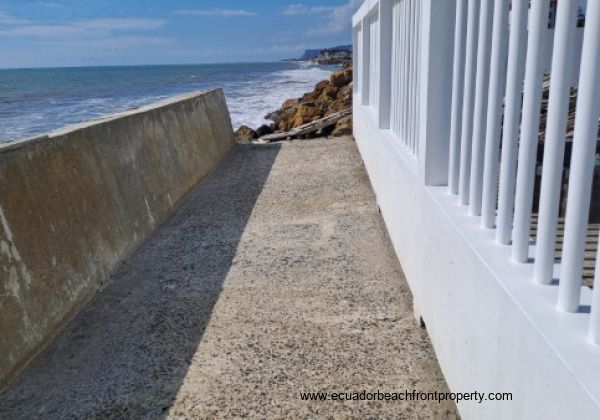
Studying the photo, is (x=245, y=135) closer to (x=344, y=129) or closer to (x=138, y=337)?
(x=344, y=129)

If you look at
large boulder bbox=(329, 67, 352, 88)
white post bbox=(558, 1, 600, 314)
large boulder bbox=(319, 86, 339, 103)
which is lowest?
large boulder bbox=(319, 86, 339, 103)

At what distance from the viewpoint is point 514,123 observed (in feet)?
6.64

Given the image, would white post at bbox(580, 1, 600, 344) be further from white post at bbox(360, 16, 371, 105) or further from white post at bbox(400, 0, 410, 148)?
white post at bbox(360, 16, 371, 105)

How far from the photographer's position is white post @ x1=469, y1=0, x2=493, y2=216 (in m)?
2.30

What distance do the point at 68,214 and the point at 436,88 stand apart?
9.12 feet

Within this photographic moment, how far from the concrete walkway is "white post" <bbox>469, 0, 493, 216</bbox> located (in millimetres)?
1087

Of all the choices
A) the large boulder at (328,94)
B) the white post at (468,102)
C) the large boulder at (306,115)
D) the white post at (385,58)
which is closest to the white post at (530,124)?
the white post at (468,102)

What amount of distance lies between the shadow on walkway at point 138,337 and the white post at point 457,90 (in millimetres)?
1913

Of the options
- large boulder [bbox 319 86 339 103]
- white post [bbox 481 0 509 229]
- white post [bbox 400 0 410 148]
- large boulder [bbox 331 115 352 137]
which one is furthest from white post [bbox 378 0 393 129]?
large boulder [bbox 319 86 339 103]

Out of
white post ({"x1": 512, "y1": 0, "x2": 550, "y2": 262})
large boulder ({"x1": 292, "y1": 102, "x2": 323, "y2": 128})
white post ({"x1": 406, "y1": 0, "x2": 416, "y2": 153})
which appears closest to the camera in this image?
white post ({"x1": 512, "y1": 0, "x2": 550, "y2": 262})

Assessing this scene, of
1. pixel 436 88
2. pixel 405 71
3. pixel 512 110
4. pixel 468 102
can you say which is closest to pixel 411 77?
pixel 405 71

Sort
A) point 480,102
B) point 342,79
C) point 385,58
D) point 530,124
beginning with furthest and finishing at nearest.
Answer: point 342,79 < point 385,58 < point 480,102 < point 530,124

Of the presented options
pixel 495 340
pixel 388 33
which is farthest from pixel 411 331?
pixel 388 33

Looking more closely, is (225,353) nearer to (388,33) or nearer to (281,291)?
(281,291)
